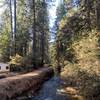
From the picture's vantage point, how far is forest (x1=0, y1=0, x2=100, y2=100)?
14562 mm

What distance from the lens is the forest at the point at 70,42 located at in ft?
47.8

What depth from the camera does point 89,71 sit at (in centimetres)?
1391

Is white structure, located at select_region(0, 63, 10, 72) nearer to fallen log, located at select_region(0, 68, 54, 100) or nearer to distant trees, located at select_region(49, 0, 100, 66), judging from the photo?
distant trees, located at select_region(49, 0, 100, 66)

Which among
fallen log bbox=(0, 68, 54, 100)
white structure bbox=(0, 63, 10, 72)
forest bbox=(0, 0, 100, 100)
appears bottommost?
fallen log bbox=(0, 68, 54, 100)

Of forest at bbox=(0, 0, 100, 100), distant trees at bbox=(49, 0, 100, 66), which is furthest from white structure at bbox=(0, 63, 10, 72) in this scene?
distant trees at bbox=(49, 0, 100, 66)

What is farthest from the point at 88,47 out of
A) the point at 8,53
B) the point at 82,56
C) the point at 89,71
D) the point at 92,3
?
the point at 8,53

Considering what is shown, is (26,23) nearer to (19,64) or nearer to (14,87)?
(19,64)

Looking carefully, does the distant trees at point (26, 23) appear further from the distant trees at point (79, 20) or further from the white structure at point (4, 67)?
the distant trees at point (79, 20)

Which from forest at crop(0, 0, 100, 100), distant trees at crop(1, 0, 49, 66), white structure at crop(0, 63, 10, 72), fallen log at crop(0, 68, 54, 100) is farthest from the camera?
distant trees at crop(1, 0, 49, 66)

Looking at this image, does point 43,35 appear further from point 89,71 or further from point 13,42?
point 89,71

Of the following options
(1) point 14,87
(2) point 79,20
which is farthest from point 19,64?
(1) point 14,87

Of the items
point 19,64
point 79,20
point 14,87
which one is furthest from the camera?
point 19,64

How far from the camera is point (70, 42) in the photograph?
91.3 feet

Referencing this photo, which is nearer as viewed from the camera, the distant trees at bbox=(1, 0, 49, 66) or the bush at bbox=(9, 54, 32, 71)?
the bush at bbox=(9, 54, 32, 71)
